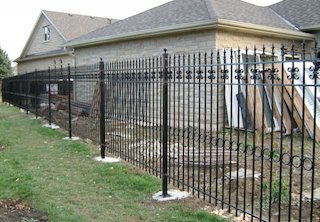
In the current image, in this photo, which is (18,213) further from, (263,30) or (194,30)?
(263,30)

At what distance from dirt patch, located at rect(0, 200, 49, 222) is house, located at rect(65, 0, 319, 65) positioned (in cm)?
670

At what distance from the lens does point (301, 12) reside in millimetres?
13211

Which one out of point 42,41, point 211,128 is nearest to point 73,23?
point 42,41

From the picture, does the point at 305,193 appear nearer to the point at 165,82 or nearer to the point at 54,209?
the point at 165,82

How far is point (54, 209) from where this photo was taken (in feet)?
14.4

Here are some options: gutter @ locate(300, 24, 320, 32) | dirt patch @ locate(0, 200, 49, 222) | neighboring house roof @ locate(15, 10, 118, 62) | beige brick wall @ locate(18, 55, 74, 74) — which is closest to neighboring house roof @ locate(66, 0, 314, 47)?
gutter @ locate(300, 24, 320, 32)

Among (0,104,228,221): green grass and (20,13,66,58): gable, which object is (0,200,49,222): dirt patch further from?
(20,13,66,58): gable

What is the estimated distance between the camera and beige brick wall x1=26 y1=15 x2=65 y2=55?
23797mm

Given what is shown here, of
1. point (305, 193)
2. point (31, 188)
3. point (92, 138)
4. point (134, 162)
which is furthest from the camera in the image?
point (92, 138)

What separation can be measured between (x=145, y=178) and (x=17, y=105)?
14012 millimetres

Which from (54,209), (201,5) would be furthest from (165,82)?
(201,5)

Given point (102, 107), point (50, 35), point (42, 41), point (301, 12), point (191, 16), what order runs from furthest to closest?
1. point (42, 41)
2. point (50, 35)
3. point (301, 12)
4. point (191, 16)
5. point (102, 107)

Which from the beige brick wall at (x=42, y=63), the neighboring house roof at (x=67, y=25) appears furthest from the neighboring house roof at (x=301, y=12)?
the neighboring house roof at (x=67, y=25)

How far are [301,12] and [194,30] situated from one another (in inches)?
210
